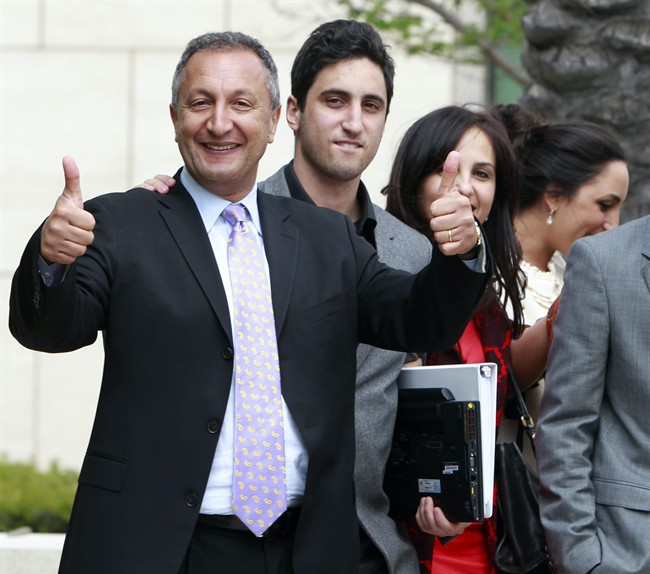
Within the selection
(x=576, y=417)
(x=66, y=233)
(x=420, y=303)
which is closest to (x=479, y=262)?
(x=420, y=303)

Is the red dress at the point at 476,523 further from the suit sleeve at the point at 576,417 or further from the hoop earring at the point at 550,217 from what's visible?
the hoop earring at the point at 550,217

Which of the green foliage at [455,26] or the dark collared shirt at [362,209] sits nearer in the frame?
the dark collared shirt at [362,209]

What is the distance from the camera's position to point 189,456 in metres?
2.70

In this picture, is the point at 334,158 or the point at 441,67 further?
the point at 441,67

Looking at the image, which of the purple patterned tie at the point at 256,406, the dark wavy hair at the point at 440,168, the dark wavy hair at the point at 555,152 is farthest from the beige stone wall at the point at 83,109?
the purple patterned tie at the point at 256,406

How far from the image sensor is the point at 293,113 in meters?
3.88

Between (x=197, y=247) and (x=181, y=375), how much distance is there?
31 centimetres

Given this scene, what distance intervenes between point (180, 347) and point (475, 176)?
1434 mm

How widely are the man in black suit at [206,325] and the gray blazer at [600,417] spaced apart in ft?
1.85

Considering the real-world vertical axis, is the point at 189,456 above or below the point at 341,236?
below

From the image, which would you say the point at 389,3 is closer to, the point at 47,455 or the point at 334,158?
the point at 47,455

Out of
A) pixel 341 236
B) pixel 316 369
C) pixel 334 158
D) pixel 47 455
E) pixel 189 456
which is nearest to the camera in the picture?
pixel 189 456

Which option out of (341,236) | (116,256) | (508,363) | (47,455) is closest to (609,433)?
(508,363)

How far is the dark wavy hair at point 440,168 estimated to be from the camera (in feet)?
12.7
